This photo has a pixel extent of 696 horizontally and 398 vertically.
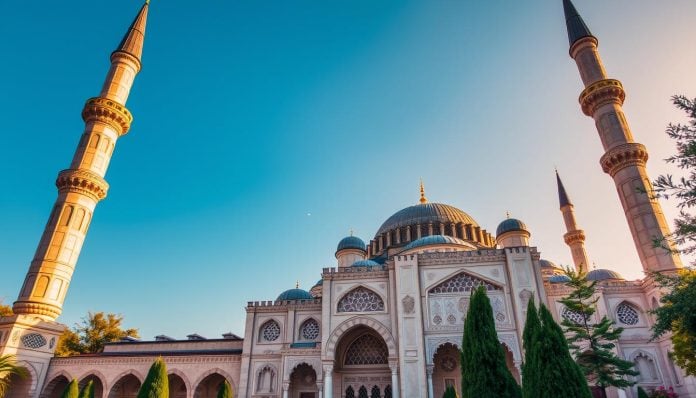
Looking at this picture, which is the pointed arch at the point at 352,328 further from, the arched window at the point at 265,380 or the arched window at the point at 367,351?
the arched window at the point at 265,380

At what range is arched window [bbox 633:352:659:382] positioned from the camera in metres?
20.3

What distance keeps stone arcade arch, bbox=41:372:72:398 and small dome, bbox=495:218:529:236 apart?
94.9 feet

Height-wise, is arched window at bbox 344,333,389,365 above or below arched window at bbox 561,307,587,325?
below

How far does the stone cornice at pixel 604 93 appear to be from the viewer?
2534cm

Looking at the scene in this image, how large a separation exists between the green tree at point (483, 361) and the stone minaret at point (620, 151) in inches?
623

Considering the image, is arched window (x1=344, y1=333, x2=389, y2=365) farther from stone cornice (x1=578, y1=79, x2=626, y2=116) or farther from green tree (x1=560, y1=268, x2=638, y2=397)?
stone cornice (x1=578, y1=79, x2=626, y2=116)

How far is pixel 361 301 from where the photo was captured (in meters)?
22.6

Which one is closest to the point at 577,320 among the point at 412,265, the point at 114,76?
the point at 412,265

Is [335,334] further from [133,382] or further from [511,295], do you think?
[133,382]

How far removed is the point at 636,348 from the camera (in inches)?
819

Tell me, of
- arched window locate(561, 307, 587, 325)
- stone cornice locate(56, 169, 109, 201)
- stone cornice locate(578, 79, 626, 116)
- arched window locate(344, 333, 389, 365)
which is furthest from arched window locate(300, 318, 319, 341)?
stone cornice locate(578, 79, 626, 116)

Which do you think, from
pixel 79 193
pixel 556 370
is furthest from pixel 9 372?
pixel 556 370

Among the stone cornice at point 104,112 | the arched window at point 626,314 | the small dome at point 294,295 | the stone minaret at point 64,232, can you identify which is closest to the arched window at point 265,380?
A: the small dome at point 294,295

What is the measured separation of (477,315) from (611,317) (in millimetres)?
15885
